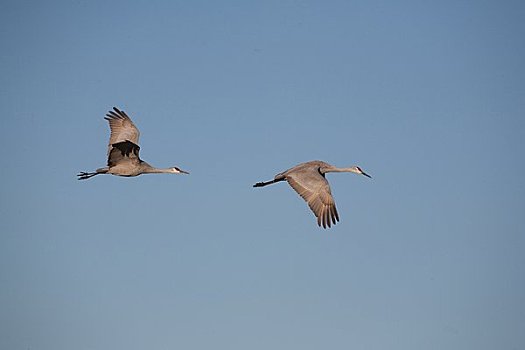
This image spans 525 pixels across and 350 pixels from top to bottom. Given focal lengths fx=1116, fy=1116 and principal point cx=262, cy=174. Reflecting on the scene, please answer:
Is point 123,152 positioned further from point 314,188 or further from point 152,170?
point 314,188

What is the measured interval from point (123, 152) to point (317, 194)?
7.27m

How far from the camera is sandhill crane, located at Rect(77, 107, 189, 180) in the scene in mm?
38406

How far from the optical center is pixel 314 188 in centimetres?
3559

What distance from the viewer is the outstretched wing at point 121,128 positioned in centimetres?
4078

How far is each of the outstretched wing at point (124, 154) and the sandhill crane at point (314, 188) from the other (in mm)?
5089

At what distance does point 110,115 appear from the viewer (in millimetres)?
41469

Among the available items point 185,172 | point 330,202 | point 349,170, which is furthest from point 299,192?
point 185,172

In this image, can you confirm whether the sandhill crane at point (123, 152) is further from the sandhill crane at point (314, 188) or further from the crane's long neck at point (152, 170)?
the sandhill crane at point (314, 188)

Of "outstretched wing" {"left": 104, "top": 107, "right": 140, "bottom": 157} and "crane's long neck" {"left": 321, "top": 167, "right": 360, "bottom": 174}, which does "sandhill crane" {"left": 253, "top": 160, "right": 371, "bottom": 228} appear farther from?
"outstretched wing" {"left": 104, "top": 107, "right": 140, "bottom": 157}

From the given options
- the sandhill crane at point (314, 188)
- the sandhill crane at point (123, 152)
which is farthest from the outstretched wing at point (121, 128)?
the sandhill crane at point (314, 188)

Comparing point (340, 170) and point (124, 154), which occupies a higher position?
point (340, 170)

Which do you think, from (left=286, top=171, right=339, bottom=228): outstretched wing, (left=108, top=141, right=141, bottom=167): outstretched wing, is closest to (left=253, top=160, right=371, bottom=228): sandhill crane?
(left=286, top=171, right=339, bottom=228): outstretched wing

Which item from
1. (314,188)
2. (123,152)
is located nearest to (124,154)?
(123,152)

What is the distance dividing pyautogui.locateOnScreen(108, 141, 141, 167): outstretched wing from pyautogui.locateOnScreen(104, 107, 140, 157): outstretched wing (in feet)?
6.06
